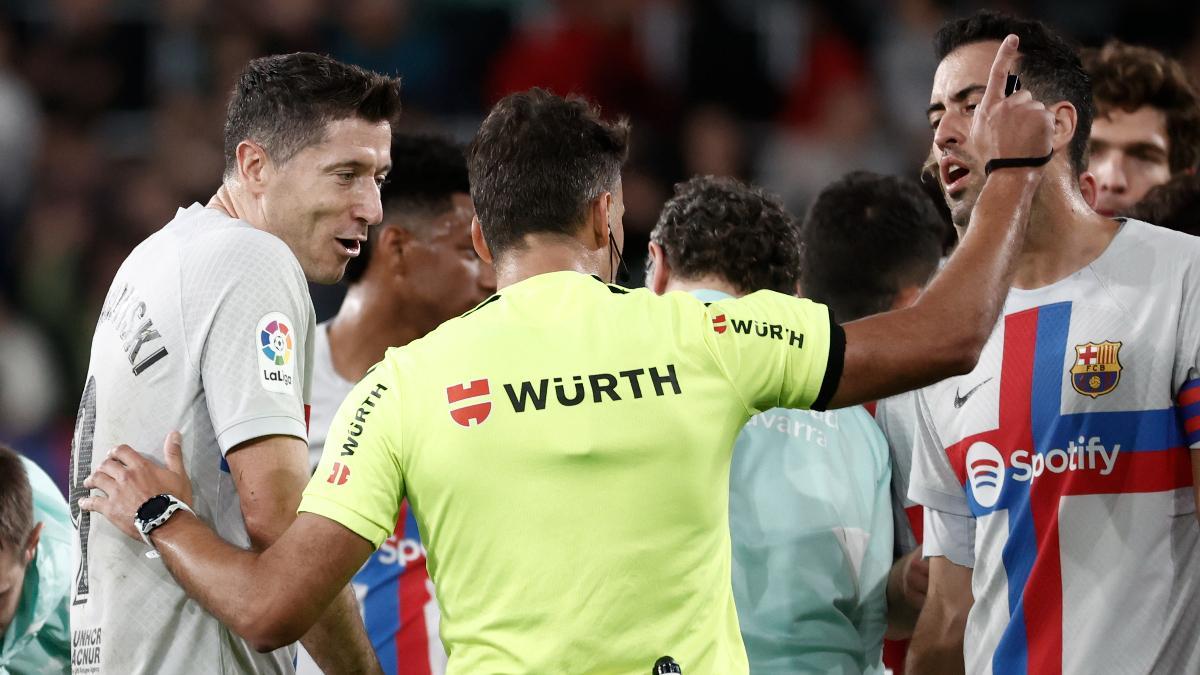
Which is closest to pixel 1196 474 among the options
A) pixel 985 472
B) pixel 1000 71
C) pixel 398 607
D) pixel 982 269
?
pixel 985 472

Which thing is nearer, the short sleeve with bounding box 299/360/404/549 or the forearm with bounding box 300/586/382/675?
the short sleeve with bounding box 299/360/404/549

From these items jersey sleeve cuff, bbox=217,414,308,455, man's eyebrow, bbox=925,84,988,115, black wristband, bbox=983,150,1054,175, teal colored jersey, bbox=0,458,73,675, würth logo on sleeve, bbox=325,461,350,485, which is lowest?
teal colored jersey, bbox=0,458,73,675

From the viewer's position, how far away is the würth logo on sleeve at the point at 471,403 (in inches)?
111

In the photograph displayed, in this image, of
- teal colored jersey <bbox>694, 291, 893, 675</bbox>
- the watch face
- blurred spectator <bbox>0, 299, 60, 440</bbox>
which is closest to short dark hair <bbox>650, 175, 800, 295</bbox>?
teal colored jersey <bbox>694, 291, 893, 675</bbox>

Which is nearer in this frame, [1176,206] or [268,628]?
[268,628]

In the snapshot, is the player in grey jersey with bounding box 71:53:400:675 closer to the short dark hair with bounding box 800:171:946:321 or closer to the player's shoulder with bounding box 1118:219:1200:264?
the player's shoulder with bounding box 1118:219:1200:264

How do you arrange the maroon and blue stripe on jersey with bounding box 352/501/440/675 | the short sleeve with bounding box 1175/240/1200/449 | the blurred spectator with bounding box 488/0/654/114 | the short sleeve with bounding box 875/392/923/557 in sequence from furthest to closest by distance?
the blurred spectator with bounding box 488/0/654/114
the maroon and blue stripe on jersey with bounding box 352/501/440/675
the short sleeve with bounding box 875/392/923/557
the short sleeve with bounding box 1175/240/1200/449

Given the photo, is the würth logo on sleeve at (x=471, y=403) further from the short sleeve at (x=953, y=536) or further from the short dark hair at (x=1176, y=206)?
the short dark hair at (x=1176, y=206)

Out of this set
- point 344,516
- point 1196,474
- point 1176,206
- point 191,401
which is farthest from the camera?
point 1176,206

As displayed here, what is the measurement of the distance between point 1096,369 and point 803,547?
94 centimetres

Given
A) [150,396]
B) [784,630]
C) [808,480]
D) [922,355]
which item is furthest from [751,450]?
[150,396]

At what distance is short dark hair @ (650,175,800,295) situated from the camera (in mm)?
4156

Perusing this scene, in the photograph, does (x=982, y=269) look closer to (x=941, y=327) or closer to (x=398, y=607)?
Result: (x=941, y=327)

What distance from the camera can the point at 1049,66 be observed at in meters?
3.72
